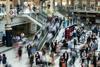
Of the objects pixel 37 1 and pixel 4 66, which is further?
pixel 37 1

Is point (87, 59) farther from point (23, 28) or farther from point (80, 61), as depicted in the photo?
point (23, 28)

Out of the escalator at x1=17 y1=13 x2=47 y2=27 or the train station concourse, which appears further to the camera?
the escalator at x1=17 y1=13 x2=47 y2=27

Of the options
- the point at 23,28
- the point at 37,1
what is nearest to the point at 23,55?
the point at 23,28

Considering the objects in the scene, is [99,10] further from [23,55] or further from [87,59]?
[87,59]

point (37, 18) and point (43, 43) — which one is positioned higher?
point (37, 18)

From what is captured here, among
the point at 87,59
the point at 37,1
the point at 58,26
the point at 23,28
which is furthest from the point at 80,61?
the point at 37,1

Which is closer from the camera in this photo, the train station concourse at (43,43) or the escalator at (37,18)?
the train station concourse at (43,43)

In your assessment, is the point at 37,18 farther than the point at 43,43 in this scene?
Yes

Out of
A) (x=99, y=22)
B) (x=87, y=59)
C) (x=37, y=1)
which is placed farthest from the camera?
(x=99, y=22)

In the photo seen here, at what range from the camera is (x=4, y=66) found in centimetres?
1797

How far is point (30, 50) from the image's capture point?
20.5 meters

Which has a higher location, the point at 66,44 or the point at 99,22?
the point at 66,44

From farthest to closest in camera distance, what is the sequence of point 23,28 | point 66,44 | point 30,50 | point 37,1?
point 37,1, point 23,28, point 66,44, point 30,50

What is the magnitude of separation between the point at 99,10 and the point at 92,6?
5.54 ft
